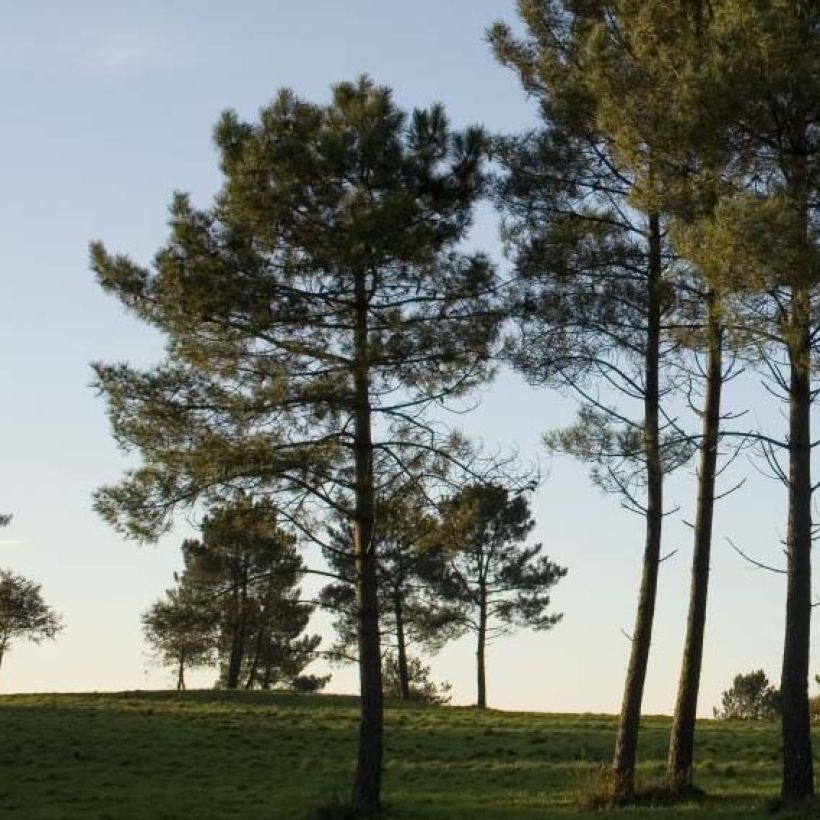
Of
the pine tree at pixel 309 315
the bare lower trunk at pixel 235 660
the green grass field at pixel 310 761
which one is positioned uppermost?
the pine tree at pixel 309 315

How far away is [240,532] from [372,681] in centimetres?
330

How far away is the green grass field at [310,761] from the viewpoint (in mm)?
21047

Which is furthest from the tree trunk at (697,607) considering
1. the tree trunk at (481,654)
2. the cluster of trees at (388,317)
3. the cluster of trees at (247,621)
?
the tree trunk at (481,654)

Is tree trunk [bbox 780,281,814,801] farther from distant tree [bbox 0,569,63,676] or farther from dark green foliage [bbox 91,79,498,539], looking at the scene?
distant tree [bbox 0,569,63,676]

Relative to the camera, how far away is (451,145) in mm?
20203

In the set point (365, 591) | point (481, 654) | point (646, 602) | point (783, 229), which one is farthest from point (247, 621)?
point (481, 654)

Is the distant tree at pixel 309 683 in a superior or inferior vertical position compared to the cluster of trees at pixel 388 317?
inferior

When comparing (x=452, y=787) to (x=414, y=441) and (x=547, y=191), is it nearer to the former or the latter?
(x=414, y=441)

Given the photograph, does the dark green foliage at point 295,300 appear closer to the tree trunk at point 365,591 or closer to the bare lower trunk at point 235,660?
the tree trunk at point 365,591

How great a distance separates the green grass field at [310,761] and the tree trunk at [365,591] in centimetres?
62

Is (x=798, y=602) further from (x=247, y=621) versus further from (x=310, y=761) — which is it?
(x=310, y=761)

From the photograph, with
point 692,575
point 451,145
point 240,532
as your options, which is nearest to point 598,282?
point 451,145

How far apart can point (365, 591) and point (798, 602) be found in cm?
664

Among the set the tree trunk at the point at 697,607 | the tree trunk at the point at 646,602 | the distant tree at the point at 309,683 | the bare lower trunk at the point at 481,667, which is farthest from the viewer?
the distant tree at the point at 309,683
